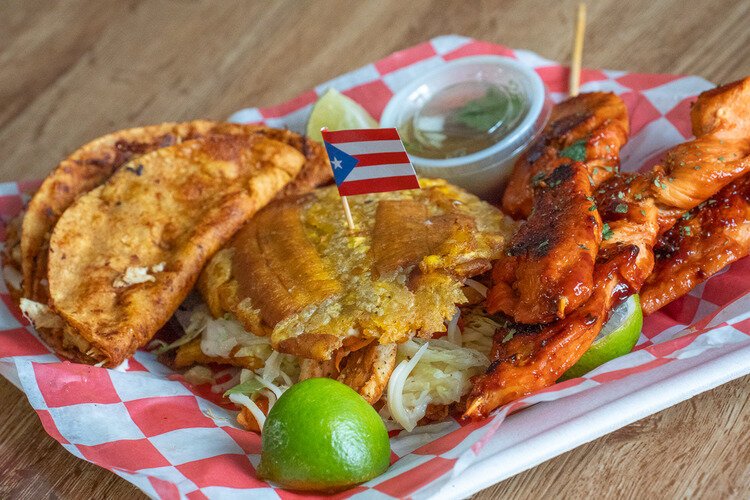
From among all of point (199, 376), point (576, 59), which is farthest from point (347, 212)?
point (576, 59)

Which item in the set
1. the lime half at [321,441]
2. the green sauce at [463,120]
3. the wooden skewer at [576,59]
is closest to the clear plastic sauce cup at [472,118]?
the green sauce at [463,120]

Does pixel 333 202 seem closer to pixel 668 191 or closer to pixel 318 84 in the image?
pixel 668 191

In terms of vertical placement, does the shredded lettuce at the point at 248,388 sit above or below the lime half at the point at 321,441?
below

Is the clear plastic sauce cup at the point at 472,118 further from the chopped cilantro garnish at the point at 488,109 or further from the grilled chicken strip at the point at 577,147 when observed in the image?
the grilled chicken strip at the point at 577,147

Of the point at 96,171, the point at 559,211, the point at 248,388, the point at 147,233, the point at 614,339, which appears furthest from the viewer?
the point at 96,171

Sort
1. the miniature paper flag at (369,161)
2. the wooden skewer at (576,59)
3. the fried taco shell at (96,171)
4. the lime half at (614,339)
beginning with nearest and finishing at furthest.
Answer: the lime half at (614,339)
the miniature paper flag at (369,161)
the fried taco shell at (96,171)
the wooden skewer at (576,59)

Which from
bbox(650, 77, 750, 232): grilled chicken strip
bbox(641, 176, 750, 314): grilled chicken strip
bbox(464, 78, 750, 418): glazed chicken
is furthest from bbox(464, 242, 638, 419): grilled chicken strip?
bbox(650, 77, 750, 232): grilled chicken strip

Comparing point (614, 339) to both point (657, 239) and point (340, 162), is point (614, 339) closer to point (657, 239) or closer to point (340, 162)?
point (657, 239)
